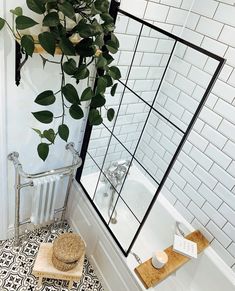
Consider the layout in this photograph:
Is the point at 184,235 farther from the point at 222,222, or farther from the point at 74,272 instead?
the point at 74,272

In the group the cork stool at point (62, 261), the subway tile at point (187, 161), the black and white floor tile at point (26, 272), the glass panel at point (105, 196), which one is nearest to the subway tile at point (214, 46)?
the subway tile at point (187, 161)

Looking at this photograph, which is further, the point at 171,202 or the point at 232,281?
the point at 171,202

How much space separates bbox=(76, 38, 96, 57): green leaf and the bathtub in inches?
43.4

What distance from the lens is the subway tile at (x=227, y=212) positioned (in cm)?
167

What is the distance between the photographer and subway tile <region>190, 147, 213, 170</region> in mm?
1779

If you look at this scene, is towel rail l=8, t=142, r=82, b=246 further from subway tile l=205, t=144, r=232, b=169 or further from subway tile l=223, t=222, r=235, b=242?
subway tile l=223, t=222, r=235, b=242

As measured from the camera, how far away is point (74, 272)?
1646mm

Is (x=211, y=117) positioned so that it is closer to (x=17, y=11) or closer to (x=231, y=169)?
(x=231, y=169)

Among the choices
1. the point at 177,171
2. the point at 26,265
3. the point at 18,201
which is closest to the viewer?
the point at 18,201

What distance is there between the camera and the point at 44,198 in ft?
5.71

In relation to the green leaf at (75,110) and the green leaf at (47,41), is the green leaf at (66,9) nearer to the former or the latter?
the green leaf at (47,41)

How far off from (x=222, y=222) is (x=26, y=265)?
1.38m

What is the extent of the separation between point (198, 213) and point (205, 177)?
0.94 feet

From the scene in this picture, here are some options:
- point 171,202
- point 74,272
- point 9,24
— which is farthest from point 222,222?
point 9,24
